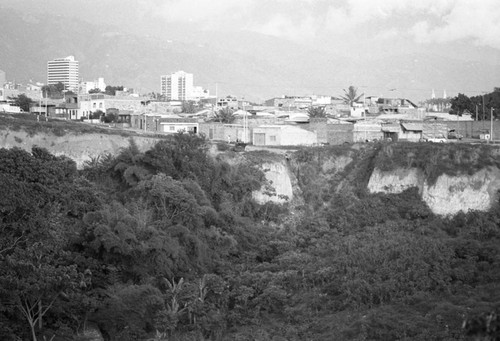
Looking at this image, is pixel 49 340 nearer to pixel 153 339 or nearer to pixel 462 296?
pixel 153 339

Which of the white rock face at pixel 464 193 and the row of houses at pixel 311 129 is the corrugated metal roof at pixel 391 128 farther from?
the white rock face at pixel 464 193

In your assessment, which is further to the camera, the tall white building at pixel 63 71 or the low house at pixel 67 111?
the tall white building at pixel 63 71

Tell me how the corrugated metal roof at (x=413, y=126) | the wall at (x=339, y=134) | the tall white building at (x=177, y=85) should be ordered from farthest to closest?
the tall white building at (x=177, y=85)
the corrugated metal roof at (x=413, y=126)
the wall at (x=339, y=134)

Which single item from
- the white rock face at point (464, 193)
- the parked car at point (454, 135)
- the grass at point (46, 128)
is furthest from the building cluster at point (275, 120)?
the white rock face at point (464, 193)

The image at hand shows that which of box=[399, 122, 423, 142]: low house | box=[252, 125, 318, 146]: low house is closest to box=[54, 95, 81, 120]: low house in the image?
box=[252, 125, 318, 146]: low house

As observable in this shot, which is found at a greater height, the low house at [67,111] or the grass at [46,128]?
the low house at [67,111]

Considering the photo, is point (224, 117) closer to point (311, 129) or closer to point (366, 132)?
point (311, 129)

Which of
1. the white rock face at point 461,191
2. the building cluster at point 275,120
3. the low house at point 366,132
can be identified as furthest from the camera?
the low house at point 366,132
